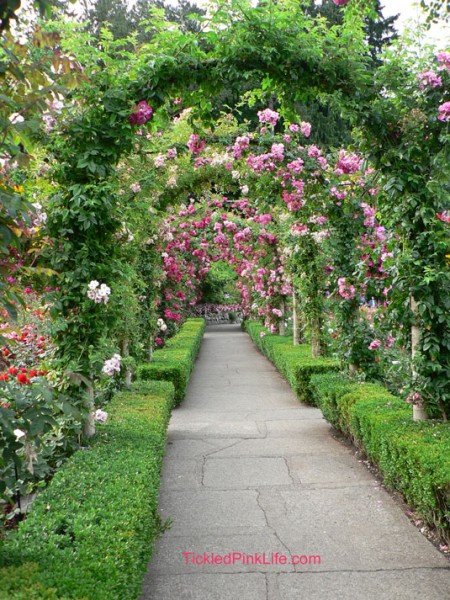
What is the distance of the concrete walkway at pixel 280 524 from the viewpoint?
9.54 feet

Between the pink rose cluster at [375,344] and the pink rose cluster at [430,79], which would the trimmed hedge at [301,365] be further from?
the pink rose cluster at [430,79]

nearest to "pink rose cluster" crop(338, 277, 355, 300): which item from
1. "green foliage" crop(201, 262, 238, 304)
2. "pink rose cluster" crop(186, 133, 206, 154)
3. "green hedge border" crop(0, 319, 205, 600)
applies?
"pink rose cluster" crop(186, 133, 206, 154)

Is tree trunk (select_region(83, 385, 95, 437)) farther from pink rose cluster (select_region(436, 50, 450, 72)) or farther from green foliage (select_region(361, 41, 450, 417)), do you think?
pink rose cluster (select_region(436, 50, 450, 72))

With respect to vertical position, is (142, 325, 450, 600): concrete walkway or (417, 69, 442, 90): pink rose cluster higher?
(417, 69, 442, 90): pink rose cluster

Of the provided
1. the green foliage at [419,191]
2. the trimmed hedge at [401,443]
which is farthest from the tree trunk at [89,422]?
the green foliage at [419,191]

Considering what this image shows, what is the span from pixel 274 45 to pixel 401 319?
7.25 ft

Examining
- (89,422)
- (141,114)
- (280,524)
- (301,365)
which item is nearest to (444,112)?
(141,114)

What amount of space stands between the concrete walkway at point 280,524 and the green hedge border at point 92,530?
0.39 m

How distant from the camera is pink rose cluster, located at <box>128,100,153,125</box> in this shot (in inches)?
159

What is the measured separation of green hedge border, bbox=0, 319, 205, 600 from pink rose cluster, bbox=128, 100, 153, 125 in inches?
88.3

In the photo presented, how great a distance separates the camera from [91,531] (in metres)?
2.36

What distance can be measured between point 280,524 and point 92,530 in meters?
1.69

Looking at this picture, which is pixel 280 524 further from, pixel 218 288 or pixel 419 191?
pixel 218 288

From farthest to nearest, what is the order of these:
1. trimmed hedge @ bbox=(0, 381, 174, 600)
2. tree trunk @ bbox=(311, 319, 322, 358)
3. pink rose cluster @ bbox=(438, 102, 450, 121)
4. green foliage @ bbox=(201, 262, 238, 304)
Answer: green foliage @ bbox=(201, 262, 238, 304)
tree trunk @ bbox=(311, 319, 322, 358)
pink rose cluster @ bbox=(438, 102, 450, 121)
trimmed hedge @ bbox=(0, 381, 174, 600)
